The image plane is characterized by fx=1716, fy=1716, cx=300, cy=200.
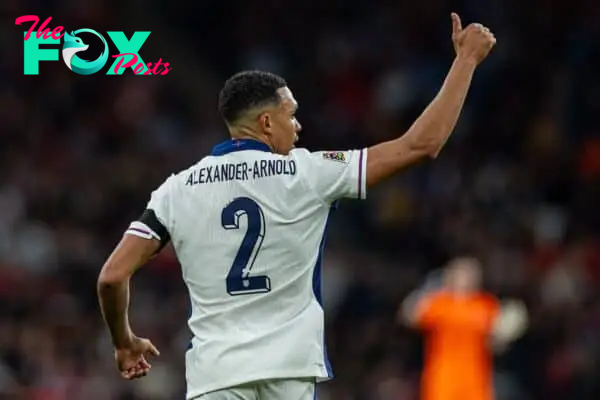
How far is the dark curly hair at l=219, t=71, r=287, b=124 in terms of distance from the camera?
522 cm

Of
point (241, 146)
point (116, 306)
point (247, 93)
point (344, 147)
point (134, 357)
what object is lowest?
point (134, 357)

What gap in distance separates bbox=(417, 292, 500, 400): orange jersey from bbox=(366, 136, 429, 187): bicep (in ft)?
19.5

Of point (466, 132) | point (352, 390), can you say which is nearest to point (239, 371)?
point (352, 390)

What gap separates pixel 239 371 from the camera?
504cm

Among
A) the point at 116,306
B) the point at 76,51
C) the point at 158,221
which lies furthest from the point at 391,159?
the point at 76,51

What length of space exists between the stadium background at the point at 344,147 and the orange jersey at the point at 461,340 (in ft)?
2.66

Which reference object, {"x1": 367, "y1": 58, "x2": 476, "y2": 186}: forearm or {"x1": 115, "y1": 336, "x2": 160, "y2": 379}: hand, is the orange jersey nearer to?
{"x1": 115, "y1": 336, "x2": 160, "y2": 379}: hand

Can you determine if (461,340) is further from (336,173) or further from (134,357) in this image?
(336,173)

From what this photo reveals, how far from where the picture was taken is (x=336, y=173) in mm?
5012

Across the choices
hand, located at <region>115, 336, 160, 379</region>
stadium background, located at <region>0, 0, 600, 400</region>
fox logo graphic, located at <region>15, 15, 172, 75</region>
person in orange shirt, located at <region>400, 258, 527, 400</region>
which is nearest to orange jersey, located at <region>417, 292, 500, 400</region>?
person in orange shirt, located at <region>400, 258, 527, 400</region>

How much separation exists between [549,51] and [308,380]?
31.9 ft

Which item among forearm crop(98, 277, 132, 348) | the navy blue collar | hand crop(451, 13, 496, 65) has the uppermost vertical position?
hand crop(451, 13, 496, 65)

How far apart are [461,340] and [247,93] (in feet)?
19.5

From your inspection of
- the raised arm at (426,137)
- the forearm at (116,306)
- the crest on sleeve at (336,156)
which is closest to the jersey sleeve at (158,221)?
the forearm at (116,306)
